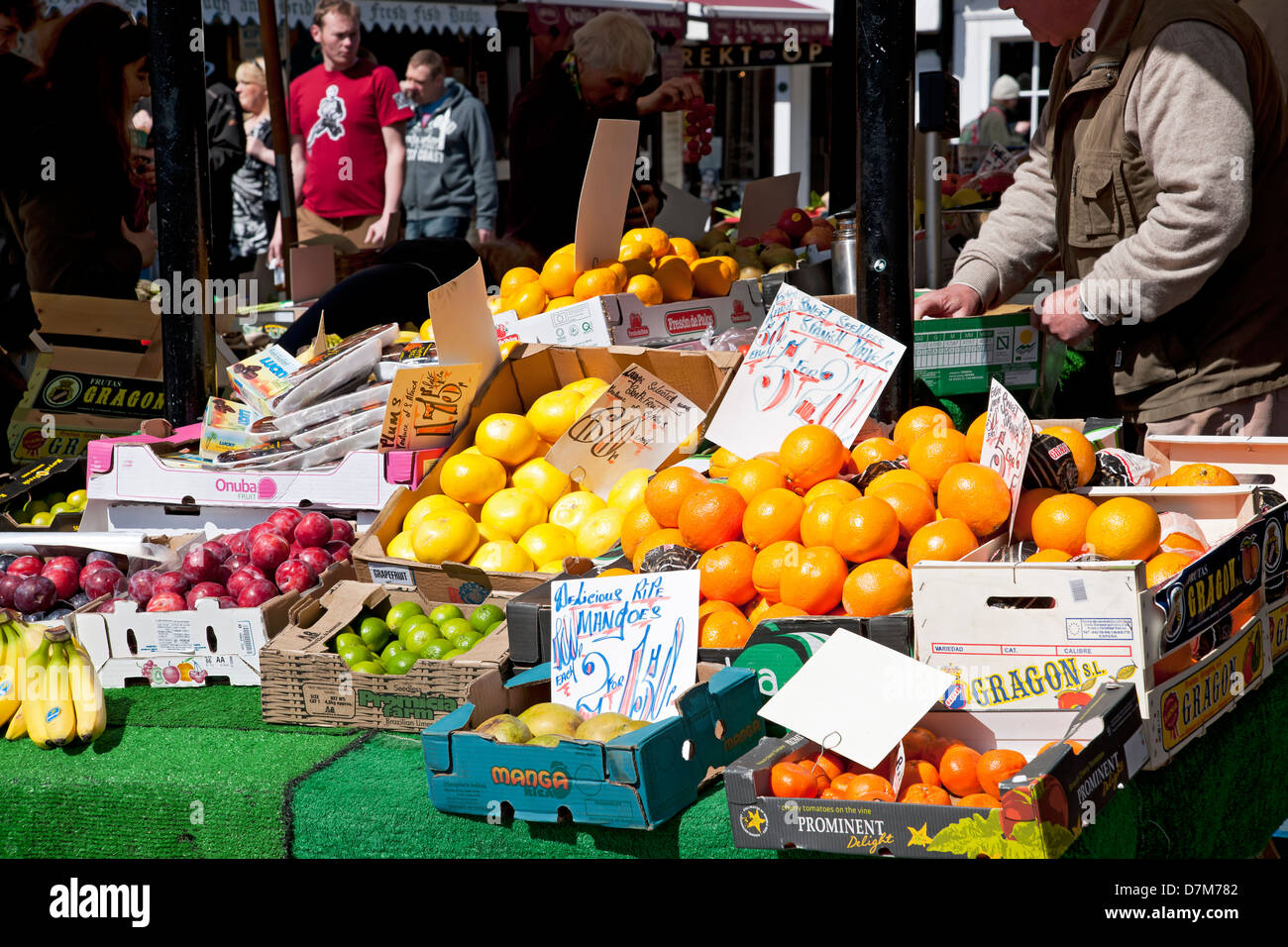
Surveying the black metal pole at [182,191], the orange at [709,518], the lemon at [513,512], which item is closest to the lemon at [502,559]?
the lemon at [513,512]

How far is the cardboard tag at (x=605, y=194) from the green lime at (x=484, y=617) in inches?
68.9

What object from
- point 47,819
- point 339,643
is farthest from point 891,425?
point 47,819

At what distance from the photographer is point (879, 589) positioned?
2.27 metres

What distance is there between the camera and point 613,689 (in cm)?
220

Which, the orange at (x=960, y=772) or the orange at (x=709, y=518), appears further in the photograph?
the orange at (x=709, y=518)

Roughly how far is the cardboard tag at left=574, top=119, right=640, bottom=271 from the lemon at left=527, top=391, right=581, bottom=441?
0.77 m

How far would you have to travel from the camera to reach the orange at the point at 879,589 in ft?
7.43

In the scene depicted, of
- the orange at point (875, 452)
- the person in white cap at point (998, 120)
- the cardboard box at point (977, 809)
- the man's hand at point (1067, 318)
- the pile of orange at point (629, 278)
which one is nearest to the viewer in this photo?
the cardboard box at point (977, 809)

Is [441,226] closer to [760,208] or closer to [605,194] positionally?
[760,208]

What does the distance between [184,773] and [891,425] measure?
1847 mm

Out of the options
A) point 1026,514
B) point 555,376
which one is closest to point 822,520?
point 1026,514

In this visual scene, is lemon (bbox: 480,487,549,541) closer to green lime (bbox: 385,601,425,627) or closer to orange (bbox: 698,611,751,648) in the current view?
green lime (bbox: 385,601,425,627)

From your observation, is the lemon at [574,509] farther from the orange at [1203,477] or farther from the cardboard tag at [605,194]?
the orange at [1203,477]
